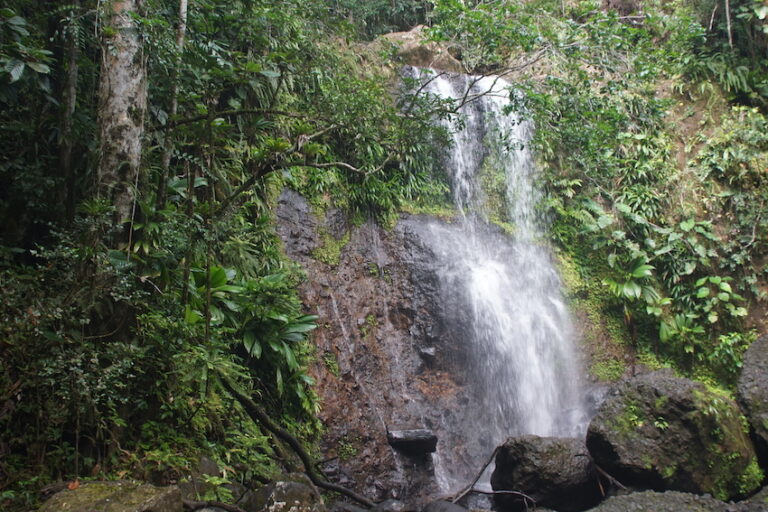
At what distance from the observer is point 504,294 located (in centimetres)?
874

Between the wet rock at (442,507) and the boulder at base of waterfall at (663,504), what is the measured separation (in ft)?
4.26

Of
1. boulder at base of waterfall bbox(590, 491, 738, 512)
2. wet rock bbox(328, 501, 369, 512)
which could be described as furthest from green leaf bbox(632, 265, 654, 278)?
wet rock bbox(328, 501, 369, 512)

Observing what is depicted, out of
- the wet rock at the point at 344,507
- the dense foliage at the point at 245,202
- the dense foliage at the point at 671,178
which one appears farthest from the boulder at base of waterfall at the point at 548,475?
the dense foliage at the point at 671,178

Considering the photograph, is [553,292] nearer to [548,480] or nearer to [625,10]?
[548,480]

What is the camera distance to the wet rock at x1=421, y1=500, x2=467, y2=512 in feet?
16.9

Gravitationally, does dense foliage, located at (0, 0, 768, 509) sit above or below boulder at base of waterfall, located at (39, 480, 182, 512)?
above

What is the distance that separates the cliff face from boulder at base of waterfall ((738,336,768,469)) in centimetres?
318

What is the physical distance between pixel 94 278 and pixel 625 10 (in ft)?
48.8

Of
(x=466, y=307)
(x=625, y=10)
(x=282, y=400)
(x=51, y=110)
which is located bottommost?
(x=282, y=400)

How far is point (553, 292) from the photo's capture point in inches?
371

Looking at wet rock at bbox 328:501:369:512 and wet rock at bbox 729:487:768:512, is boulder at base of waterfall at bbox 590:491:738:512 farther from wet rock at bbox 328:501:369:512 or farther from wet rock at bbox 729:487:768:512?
wet rock at bbox 328:501:369:512

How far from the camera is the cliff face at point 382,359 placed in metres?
6.04

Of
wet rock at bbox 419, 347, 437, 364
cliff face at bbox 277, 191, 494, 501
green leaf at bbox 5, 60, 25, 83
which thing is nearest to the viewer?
green leaf at bbox 5, 60, 25, 83

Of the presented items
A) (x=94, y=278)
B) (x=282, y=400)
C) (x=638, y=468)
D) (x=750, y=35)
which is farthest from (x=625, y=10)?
(x=94, y=278)
